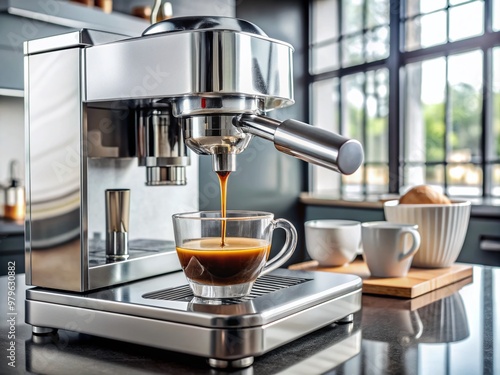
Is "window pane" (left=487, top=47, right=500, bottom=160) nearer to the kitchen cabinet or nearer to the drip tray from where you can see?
the kitchen cabinet

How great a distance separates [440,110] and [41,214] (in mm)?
3227

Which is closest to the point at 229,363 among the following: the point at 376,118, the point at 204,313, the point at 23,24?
the point at 204,313

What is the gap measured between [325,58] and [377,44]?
535 millimetres

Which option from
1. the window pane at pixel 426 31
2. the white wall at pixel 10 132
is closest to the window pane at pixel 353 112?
the window pane at pixel 426 31

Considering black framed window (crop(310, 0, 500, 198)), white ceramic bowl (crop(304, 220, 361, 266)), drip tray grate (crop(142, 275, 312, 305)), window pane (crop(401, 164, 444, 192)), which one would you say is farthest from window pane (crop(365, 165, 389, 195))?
drip tray grate (crop(142, 275, 312, 305))

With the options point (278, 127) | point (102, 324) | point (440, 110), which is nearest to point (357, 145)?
point (278, 127)

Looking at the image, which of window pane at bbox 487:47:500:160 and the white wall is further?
window pane at bbox 487:47:500:160

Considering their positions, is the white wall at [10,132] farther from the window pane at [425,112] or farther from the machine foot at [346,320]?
the machine foot at [346,320]

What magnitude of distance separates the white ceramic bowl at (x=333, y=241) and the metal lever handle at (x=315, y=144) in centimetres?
53

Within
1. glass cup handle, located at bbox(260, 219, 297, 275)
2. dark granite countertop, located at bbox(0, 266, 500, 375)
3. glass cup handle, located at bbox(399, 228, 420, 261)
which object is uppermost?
glass cup handle, located at bbox(260, 219, 297, 275)

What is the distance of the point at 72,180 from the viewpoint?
740mm

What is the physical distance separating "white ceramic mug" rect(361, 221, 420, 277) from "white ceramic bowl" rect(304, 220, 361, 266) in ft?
0.20

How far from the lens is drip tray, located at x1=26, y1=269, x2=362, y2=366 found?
59cm

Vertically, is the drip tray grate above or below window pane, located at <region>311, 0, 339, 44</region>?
below
